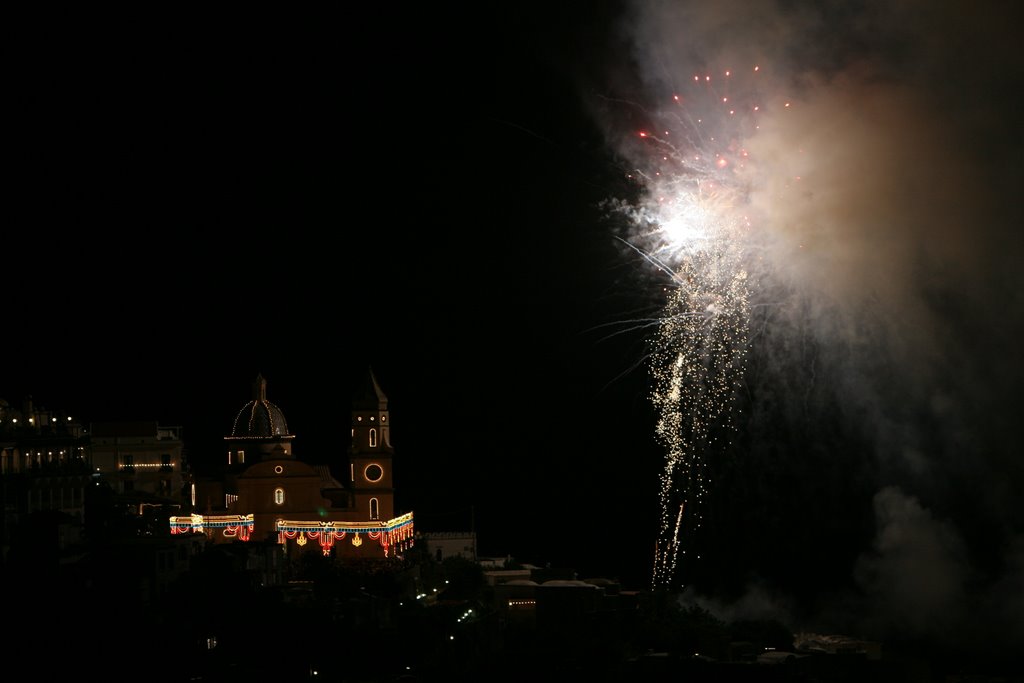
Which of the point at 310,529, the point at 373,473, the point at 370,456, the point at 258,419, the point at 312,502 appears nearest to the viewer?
the point at 310,529

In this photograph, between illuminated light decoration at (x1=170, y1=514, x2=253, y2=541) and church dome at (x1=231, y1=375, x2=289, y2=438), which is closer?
illuminated light decoration at (x1=170, y1=514, x2=253, y2=541)

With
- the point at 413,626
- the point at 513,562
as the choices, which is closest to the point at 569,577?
the point at 513,562

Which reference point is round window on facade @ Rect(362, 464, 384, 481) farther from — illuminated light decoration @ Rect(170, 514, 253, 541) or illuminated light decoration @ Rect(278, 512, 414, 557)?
illuminated light decoration @ Rect(170, 514, 253, 541)

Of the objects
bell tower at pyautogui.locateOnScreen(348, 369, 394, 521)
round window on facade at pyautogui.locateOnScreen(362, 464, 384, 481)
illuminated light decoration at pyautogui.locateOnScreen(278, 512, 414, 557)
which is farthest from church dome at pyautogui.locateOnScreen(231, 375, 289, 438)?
illuminated light decoration at pyautogui.locateOnScreen(278, 512, 414, 557)

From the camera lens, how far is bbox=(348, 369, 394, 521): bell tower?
5188 cm

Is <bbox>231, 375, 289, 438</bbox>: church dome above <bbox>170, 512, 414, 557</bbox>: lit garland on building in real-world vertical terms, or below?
above

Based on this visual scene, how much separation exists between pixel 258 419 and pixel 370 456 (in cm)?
601

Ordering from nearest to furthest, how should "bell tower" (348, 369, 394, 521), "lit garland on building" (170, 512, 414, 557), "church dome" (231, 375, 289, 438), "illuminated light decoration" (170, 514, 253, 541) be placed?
"illuminated light decoration" (170, 514, 253, 541) < "lit garland on building" (170, 512, 414, 557) < "bell tower" (348, 369, 394, 521) < "church dome" (231, 375, 289, 438)

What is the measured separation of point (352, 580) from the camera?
42.3m

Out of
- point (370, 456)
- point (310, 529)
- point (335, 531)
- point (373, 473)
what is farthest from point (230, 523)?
point (370, 456)

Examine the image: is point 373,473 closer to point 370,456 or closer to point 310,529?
point 370,456

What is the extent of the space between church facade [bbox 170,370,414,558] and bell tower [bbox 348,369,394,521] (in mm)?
34

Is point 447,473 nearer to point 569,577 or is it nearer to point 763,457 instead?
point 569,577

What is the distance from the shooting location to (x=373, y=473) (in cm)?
5250
